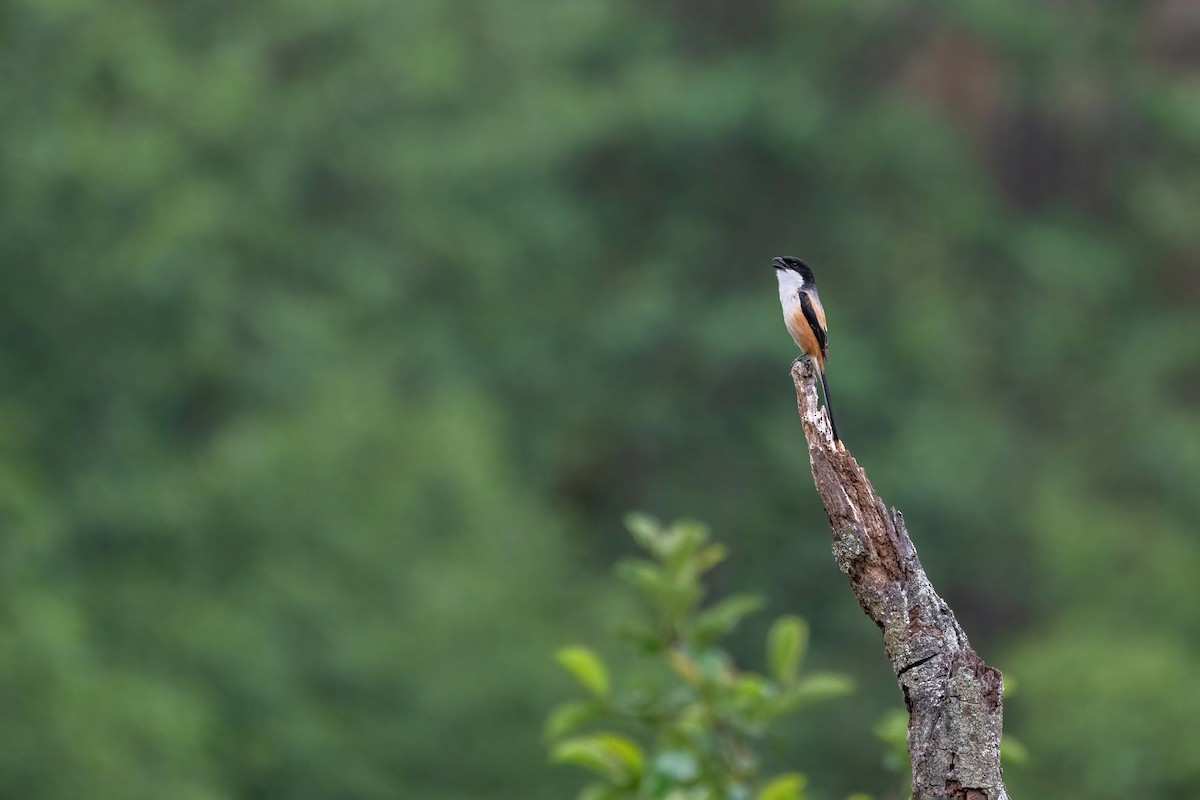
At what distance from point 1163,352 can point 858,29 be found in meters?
10.7

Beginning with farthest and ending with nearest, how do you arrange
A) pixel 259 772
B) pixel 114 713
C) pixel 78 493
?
pixel 78 493, pixel 259 772, pixel 114 713

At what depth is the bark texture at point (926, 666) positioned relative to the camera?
4.30 meters

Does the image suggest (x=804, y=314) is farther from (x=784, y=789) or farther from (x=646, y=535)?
(x=784, y=789)

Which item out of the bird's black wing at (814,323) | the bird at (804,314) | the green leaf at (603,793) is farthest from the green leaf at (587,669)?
the bird's black wing at (814,323)

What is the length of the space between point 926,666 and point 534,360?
36435 millimetres

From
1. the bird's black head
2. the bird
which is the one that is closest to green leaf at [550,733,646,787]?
the bird

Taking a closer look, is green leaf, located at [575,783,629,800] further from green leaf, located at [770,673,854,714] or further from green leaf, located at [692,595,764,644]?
green leaf, located at [692,595,764,644]

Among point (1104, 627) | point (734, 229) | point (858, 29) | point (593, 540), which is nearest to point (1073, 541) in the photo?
point (1104, 627)

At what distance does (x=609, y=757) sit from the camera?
19.0ft

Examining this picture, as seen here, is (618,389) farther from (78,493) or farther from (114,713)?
(114,713)

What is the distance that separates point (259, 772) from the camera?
2730cm

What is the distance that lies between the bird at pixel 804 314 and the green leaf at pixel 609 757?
219 cm

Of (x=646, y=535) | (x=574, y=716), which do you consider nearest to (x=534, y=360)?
(x=646, y=535)

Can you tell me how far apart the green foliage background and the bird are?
54.3 ft
